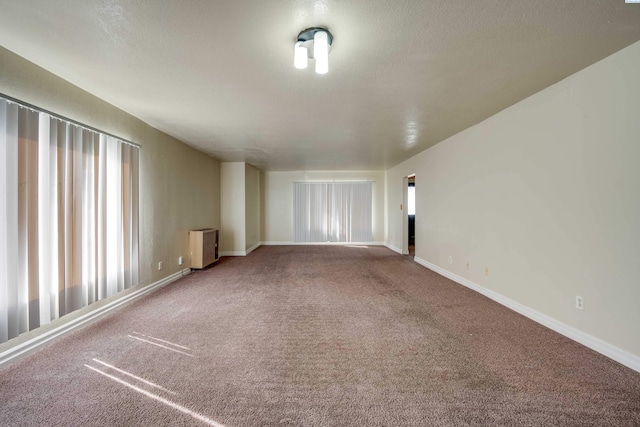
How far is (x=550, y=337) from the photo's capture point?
2156 mm

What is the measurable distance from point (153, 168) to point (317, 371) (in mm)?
3404

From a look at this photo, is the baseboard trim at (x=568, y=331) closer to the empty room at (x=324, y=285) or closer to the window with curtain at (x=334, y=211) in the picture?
the empty room at (x=324, y=285)

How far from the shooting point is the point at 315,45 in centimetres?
157

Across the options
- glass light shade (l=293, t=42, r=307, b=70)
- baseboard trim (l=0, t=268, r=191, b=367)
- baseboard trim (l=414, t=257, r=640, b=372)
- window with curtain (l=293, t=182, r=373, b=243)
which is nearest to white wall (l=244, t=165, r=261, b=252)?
window with curtain (l=293, t=182, r=373, b=243)

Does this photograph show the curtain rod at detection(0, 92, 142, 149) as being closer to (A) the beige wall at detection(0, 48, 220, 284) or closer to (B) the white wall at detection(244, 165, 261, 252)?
(A) the beige wall at detection(0, 48, 220, 284)

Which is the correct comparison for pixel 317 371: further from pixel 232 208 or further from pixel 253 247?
pixel 253 247

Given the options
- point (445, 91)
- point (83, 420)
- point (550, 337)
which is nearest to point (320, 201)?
point (445, 91)

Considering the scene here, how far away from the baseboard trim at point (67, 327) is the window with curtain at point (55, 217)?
0.15 metres

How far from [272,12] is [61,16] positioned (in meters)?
1.23

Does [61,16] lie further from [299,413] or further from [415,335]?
[415,335]

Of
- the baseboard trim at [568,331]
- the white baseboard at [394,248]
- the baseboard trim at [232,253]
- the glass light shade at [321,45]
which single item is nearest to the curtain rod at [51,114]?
the glass light shade at [321,45]

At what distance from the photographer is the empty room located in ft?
4.72

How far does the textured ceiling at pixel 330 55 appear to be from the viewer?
1404mm

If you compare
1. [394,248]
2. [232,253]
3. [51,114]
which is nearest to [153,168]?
[51,114]
